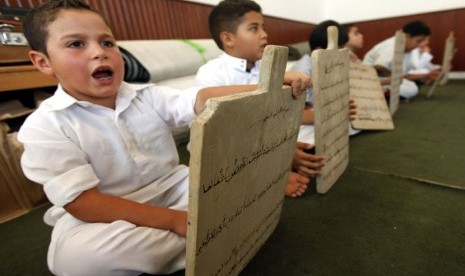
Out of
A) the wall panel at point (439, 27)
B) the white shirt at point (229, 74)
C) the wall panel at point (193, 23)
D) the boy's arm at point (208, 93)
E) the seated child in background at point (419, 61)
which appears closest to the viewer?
the boy's arm at point (208, 93)

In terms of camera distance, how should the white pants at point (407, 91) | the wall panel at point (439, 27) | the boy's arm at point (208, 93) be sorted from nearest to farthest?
the boy's arm at point (208, 93) → the white pants at point (407, 91) → the wall panel at point (439, 27)

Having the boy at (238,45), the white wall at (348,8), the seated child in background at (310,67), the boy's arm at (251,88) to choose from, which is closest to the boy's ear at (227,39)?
the boy at (238,45)

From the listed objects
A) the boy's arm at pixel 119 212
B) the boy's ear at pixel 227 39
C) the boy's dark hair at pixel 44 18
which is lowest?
the boy's arm at pixel 119 212

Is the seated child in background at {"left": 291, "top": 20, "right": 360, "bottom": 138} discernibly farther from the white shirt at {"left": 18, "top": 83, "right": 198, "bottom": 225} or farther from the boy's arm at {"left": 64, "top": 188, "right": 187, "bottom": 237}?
the boy's arm at {"left": 64, "top": 188, "right": 187, "bottom": 237}

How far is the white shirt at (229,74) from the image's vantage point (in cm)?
106

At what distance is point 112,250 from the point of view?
503 mm

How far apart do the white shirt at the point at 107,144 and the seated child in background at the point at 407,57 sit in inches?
77.8

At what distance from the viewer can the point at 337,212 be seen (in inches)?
29.6

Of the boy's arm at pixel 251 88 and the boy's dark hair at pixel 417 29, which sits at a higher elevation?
the boy's dark hair at pixel 417 29

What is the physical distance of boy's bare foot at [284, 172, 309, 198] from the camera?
0.85 m

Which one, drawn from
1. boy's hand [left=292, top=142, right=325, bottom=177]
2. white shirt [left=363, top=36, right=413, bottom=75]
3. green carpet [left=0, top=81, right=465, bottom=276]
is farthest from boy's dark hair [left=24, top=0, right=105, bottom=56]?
white shirt [left=363, top=36, right=413, bottom=75]

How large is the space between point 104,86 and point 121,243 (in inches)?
11.9

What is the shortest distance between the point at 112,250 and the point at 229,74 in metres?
0.74

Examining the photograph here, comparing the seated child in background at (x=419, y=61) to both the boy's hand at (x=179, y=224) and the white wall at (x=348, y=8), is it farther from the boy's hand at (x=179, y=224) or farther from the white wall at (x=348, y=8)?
the boy's hand at (x=179, y=224)
